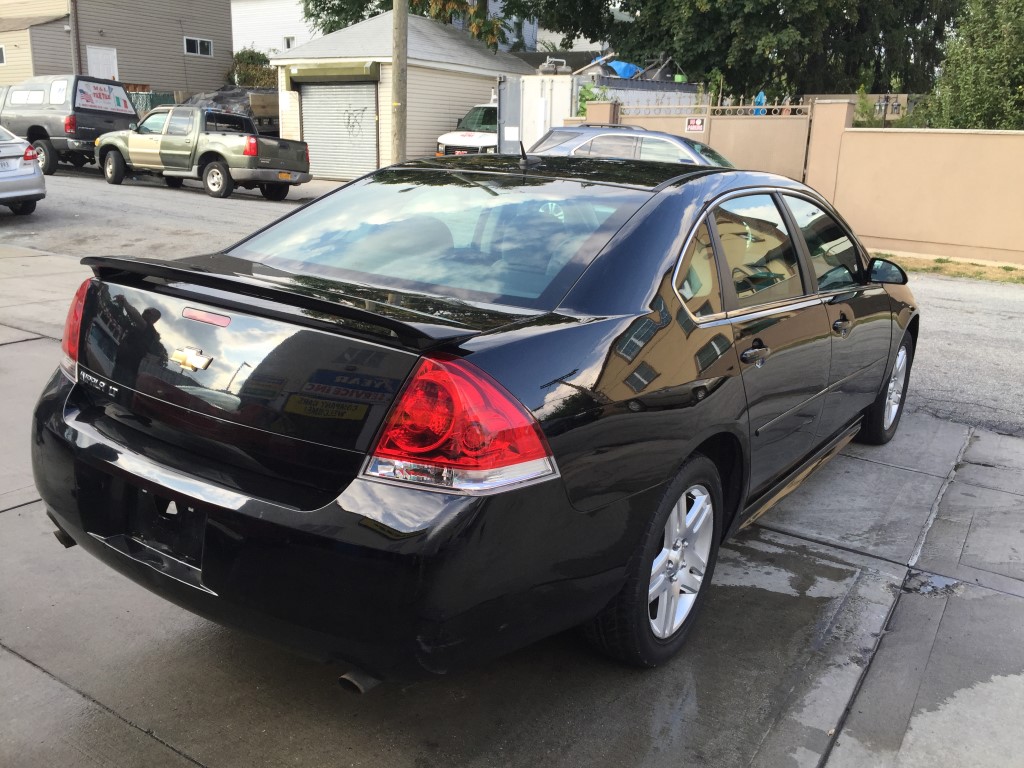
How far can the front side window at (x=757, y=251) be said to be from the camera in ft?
11.8

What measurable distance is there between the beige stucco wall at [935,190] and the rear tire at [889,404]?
9.83 m

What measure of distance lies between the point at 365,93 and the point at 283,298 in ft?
79.5

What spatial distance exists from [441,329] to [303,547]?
0.67m

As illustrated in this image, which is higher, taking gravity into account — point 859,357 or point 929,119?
point 929,119

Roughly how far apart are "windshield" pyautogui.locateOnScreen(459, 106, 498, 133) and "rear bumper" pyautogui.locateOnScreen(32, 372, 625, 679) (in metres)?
21.4

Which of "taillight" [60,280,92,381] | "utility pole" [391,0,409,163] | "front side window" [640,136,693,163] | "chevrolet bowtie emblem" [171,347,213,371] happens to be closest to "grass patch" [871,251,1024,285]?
"front side window" [640,136,693,163]

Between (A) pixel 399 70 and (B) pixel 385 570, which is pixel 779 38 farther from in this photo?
(B) pixel 385 570

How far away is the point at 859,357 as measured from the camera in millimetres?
4617

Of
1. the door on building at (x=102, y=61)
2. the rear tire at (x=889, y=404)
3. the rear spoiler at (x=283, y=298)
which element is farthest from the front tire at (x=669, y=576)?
the door on building at (x=102, y=61)

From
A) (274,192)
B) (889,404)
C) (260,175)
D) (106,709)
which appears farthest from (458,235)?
(274,192)

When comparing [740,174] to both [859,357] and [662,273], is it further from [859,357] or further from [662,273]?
[859,357]

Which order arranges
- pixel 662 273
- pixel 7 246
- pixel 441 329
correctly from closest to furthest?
pixel 441 329 → pixel 662 273 → pixel 7 246

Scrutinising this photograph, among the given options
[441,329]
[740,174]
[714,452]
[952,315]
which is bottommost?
A: [952,315]

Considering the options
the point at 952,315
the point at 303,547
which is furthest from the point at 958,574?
the point at 952,315
